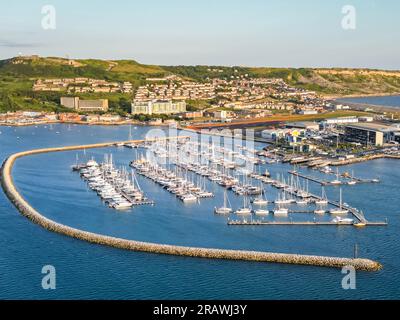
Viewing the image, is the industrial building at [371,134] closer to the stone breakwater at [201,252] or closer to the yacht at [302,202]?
the yacht at [302,202]

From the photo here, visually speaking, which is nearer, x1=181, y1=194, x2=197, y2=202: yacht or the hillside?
x1=181, y1=194, x2=197, y2=202: yacht

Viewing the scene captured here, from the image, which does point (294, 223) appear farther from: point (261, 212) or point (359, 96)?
point (359, 96)

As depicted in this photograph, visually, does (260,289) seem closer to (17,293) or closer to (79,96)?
(17,293)

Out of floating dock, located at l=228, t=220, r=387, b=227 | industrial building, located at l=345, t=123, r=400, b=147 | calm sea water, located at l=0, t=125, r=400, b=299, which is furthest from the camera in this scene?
industrial building, located at l=345, t=123, r=400, b=147

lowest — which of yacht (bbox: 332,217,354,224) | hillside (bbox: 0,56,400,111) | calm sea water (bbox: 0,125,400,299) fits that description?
calm sea water (bbox: 0,125,400,299)

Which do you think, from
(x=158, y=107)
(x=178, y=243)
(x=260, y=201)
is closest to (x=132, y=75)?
(x=158, y=107)

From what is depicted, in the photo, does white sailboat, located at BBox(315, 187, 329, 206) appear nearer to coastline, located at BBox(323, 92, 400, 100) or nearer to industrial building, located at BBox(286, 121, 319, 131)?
industrial building, located at BBox(286, 121, 319, 131)

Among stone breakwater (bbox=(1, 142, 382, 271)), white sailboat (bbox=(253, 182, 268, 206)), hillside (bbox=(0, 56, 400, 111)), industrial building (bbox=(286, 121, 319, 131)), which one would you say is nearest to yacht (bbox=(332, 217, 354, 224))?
white sailboat (bbox=(253, 182, 268, 206))
